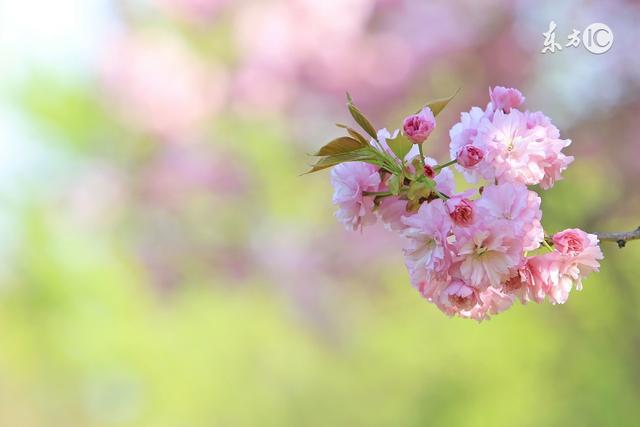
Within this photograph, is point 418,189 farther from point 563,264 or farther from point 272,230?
point 272,230

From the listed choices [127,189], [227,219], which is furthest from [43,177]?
[227,219]

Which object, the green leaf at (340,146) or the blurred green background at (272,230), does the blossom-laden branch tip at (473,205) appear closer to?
the green leaf at (340,146)

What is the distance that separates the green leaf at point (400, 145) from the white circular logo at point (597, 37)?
1.23 meters

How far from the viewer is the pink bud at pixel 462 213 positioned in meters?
0.63

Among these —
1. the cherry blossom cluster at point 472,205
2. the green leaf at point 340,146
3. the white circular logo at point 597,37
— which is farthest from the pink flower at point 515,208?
the white circular logo at point 597,37

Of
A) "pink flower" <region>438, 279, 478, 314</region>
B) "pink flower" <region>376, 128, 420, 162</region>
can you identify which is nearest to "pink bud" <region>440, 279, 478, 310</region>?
"pink flower" <region>438, 279, 478, 314</region>

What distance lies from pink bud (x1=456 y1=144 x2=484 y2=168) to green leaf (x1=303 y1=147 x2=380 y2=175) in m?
0.07

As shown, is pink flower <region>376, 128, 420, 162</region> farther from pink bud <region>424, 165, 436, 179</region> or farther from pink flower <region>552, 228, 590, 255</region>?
pink flower <region>552, 228, 590, 255</region>

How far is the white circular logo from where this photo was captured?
5.91ft

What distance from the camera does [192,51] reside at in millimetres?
3721

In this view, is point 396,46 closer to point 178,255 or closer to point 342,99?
point 342,99

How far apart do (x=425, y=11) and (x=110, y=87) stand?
150cm

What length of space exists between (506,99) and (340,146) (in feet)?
0.51

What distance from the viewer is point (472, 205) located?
630 mm
